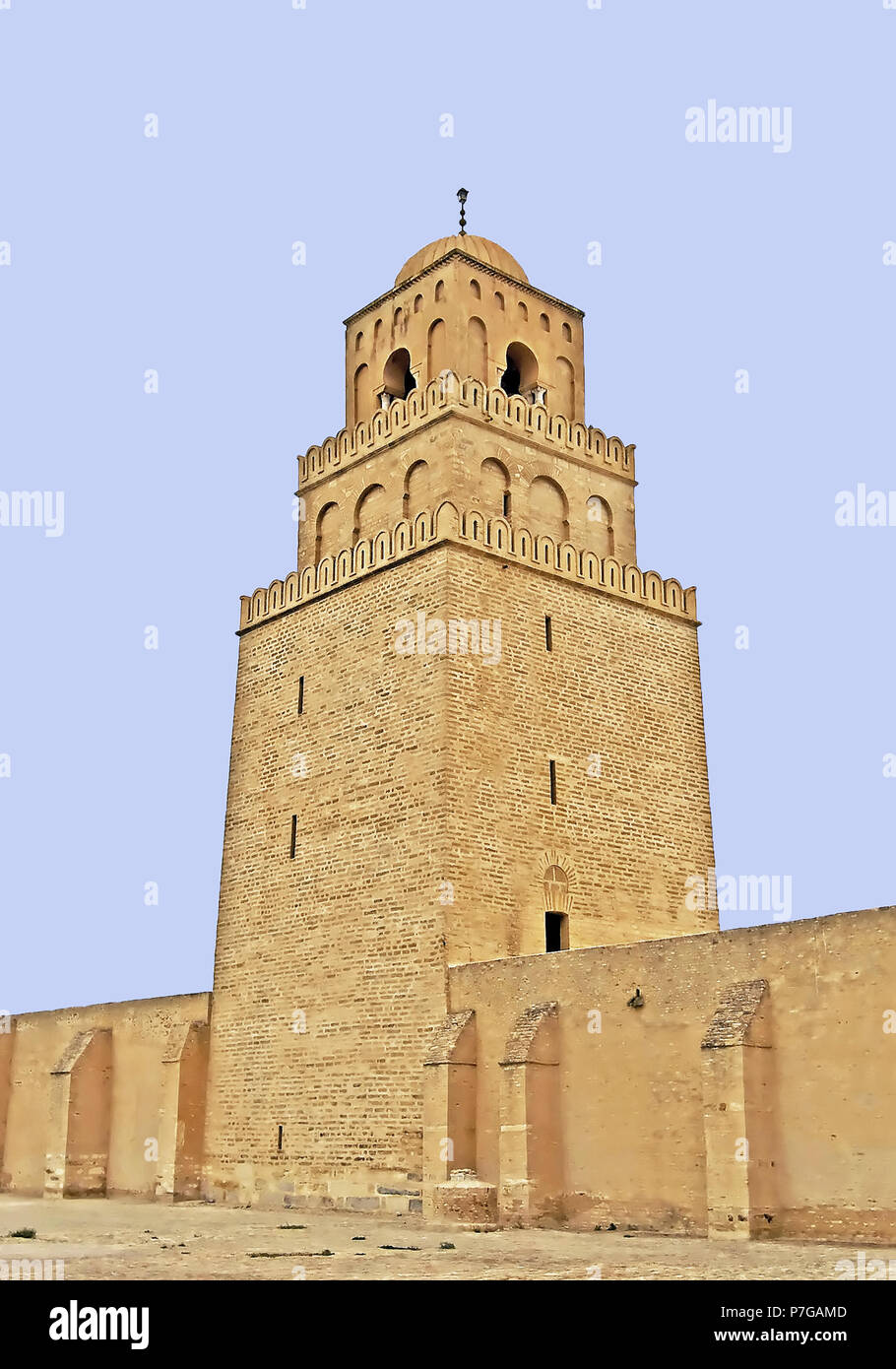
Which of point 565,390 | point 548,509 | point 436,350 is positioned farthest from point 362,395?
point 548,509

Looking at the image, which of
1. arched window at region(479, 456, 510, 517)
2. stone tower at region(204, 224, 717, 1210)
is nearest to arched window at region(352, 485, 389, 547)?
stone tower at region(204, 224, 717, 1210)

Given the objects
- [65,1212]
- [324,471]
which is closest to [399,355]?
[324,471]

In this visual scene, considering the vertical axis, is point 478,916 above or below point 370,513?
below

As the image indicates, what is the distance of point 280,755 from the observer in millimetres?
24234

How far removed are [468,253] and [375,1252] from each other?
18.1 m

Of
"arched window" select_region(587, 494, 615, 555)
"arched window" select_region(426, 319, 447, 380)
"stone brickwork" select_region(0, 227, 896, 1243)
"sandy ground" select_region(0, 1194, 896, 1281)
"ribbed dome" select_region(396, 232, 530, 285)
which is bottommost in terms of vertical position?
"sandy ground" select_region(0, 1194, 896, 1281)

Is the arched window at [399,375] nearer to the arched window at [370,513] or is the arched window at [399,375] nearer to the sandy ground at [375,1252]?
the arched window at [370,513]

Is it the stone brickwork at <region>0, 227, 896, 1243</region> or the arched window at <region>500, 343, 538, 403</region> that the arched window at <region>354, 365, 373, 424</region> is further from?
the arched window at <region>500, 343, 538, 403</region>

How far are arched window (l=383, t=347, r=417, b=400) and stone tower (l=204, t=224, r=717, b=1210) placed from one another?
0.04 m

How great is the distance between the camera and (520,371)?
2650 cm

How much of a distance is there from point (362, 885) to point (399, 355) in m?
10.6

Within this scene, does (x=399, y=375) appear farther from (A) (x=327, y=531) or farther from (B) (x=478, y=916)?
(B) (x=478, y=916)

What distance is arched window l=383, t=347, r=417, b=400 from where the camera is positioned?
26.3 metres
